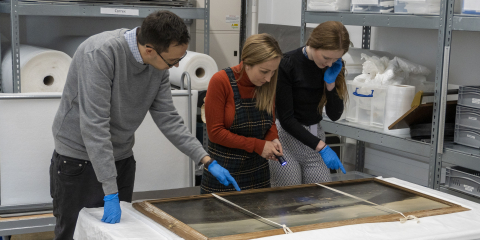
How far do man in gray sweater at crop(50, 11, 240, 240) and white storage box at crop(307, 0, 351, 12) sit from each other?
53.7 inches

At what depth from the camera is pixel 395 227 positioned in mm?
1465

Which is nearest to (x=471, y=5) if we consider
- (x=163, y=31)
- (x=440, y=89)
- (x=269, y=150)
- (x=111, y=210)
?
(x=440, y=89)

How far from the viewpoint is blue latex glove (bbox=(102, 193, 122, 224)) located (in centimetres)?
143

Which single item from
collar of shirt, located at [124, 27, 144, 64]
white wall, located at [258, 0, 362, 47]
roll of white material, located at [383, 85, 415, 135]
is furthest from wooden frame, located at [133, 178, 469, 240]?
white wall, located at [258, 0, 362, 47]

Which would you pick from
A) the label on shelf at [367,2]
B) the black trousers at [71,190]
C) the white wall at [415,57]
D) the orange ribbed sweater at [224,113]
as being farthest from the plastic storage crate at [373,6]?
the black trousers at [71,190]

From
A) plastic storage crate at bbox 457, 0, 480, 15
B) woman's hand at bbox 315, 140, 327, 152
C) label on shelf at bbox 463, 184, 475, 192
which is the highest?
plastic storage crate at bbox 457, 0, 480, 15

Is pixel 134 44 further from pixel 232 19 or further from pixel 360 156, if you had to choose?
pixel 232 19

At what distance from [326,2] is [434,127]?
3.19ft

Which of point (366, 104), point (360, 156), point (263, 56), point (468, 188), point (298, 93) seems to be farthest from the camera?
point (360, 156)

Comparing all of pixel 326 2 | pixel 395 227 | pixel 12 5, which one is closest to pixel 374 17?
pixel 326 2

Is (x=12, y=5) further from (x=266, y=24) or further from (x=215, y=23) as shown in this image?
(x=266, y=24)

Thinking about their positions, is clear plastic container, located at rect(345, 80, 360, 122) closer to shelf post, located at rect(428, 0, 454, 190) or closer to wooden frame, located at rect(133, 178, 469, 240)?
shelf post, located at rect(428, 0, 454, 190)

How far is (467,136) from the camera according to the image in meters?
2.27

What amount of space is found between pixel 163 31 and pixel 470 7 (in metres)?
1.42
